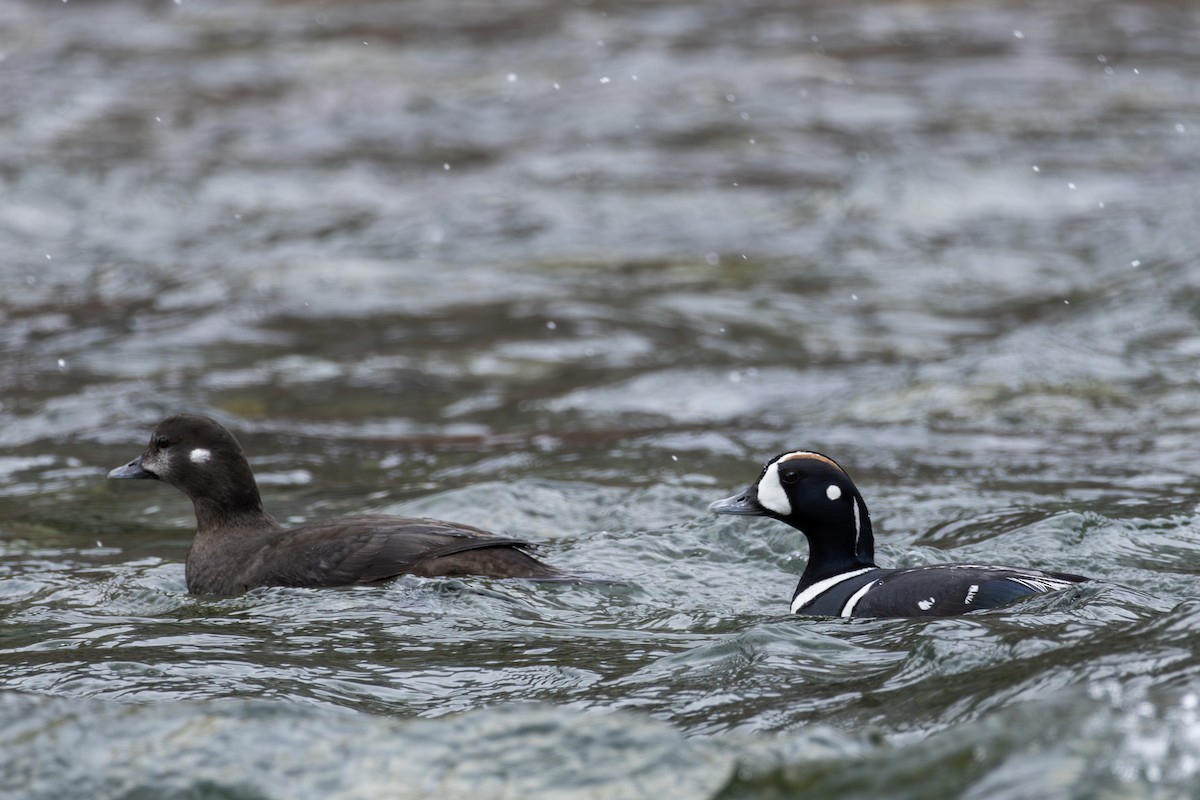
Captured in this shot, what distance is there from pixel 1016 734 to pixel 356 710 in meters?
2.28

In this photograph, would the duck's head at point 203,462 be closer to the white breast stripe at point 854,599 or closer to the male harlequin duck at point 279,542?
the male harlequin duck at point 279,542

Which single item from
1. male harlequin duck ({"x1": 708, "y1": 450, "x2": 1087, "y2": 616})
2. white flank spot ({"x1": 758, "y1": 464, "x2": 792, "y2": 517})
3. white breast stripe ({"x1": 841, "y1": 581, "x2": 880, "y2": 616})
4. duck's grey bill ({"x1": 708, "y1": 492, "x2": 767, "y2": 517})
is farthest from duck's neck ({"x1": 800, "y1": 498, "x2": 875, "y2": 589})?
white breast stripe ({"x1": 841, "y1": 581, "x2": 880, "y2": 616})

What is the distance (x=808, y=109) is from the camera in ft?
74.2

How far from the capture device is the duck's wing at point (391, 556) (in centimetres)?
766

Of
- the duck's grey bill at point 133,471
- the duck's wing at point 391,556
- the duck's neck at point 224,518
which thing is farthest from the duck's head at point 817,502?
the duck's grey bill at point 133,471

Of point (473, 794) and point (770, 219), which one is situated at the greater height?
point (473, 794)

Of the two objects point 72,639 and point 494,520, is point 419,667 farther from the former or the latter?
point 494,520

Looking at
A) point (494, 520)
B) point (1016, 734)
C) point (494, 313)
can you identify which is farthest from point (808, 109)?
point (1016, 734)

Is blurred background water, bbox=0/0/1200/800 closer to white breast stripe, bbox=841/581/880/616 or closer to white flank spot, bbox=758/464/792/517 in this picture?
white breast stripe, bbox=841/581/880/616

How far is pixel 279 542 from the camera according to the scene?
26.2 ft

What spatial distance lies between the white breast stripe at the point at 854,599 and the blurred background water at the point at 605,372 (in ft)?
0.53

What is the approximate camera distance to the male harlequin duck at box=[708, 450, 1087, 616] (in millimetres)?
6855

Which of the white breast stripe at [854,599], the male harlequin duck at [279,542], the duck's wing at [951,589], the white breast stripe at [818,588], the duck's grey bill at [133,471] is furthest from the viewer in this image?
the duck's grey bill at [133,471]

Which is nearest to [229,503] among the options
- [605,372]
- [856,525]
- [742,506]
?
[742,506]
